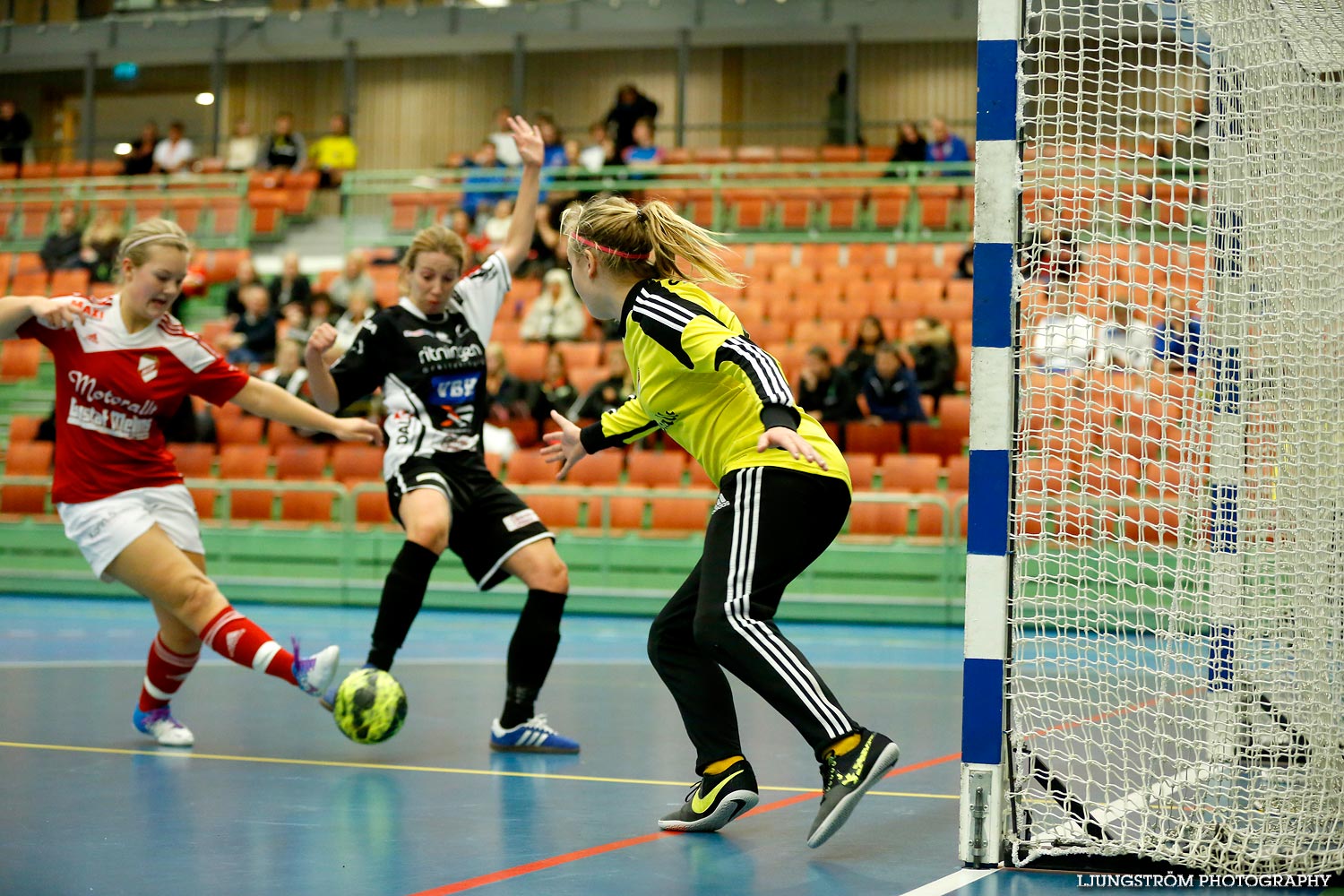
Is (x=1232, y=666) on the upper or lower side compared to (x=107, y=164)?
lower

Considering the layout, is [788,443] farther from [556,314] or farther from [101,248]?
[101,248]

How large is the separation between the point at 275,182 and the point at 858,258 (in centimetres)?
954

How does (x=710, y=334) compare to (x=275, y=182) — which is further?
(x=275, y=182)

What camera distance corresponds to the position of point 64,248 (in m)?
19.1

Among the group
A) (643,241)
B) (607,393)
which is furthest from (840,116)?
(643,241)

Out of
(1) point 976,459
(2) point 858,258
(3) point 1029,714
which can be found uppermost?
(2) point 858,258

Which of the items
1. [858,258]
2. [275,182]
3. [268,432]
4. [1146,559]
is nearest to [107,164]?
[275,182]

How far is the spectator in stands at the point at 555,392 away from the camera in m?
13.3

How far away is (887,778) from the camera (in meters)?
5.28

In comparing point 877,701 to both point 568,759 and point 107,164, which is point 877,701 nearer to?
point 568,759

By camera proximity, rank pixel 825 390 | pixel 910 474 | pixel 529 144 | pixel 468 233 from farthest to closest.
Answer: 1. pixel 468 233
2. pixel 825 390
3. pixel 910 474
4. pixel 529 144

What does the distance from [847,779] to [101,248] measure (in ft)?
56.2

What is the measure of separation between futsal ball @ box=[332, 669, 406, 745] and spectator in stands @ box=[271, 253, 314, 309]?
11442 millimetres

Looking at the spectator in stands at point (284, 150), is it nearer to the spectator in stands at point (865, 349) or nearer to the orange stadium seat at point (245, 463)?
the orange stadium seat at point (245, 463)
